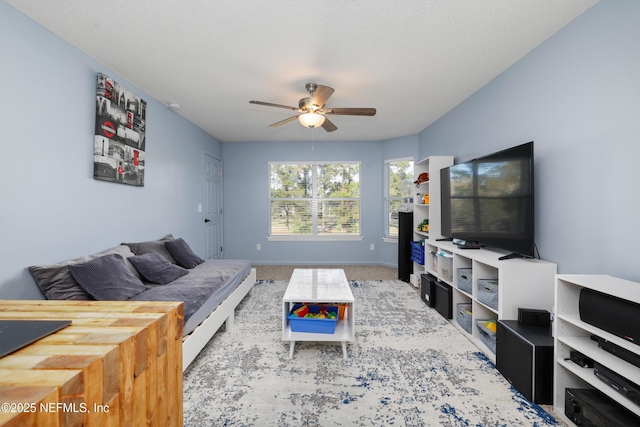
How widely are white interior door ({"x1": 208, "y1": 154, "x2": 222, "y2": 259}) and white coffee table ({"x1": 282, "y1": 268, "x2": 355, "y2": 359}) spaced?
2.64 m

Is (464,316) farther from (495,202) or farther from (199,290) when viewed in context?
(199,290)

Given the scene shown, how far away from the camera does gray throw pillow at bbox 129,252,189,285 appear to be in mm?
2424

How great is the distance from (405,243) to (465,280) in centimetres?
160

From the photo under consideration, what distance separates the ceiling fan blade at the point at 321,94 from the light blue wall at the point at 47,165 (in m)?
1.95

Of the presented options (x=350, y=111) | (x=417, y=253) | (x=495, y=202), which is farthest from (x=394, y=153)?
(x=495, y=202)

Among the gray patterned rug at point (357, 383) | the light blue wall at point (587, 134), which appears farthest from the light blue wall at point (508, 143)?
the gray patterned rug at point (357, 383)

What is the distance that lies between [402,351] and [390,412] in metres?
0.69

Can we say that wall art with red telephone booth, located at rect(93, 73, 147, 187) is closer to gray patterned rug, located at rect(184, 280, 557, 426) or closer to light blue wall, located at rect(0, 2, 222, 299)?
light blue wall, located at rect(0, 2, 222, 299)

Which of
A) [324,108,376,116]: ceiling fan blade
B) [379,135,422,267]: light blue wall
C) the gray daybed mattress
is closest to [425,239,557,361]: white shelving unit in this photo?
[324,108,376,116]: ceiling fan blade

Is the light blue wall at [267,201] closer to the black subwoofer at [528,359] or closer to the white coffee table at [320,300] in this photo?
the white coffee table at [320,300]

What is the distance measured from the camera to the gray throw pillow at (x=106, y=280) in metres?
1.87

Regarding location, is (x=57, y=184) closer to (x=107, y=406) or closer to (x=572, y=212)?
(x=107, y=406)

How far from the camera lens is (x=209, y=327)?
214 cm

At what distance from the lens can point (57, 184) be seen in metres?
2.02
